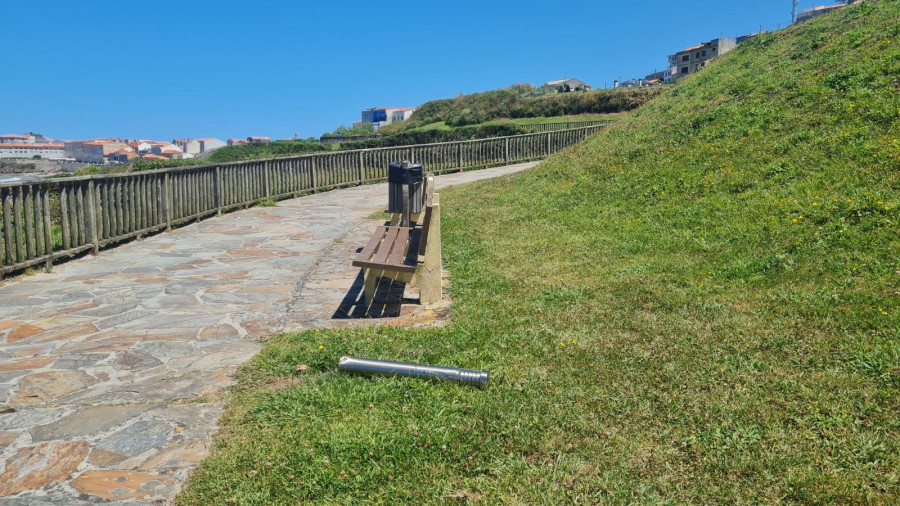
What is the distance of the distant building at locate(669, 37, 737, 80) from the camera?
101m

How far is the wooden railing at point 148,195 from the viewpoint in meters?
8.18

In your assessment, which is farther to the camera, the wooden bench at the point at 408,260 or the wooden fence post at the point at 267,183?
the wooden fence post at the point at 267,183

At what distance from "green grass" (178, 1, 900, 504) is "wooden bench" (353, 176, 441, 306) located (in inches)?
22.0

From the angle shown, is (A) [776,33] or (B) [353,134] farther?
(B) [353,134]

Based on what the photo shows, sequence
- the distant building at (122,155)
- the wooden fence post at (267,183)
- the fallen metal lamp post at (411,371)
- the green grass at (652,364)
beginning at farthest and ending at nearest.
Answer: the distant building at (122,155), the wooden fence post at (267,183), the fallen metal lamp post at (411,371), the green grass at (652,364)

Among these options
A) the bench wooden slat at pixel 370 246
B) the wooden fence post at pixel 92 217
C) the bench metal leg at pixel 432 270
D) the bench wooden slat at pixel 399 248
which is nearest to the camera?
the bench wooden slat at pixel 370 246

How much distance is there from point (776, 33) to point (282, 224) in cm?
1504

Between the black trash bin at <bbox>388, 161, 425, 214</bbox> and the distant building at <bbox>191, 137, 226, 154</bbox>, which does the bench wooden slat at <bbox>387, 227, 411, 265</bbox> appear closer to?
the black trash bin at <bbox>388, 161, 425, 214</bbox>

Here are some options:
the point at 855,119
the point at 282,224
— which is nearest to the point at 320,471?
the point at 855,119

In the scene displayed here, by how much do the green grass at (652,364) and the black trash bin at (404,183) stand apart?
0.92m

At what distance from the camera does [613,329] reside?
5328 mm

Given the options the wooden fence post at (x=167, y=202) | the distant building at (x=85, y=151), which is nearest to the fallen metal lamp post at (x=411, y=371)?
the wooden fence post at (x=167, y=202)

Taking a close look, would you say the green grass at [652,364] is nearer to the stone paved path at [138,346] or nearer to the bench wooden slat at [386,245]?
→ the stone paved path at [138,346]

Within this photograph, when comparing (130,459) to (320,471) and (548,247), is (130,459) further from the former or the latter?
(548,247)
